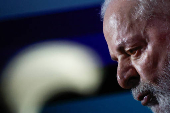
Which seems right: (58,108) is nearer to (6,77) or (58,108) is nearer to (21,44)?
(6,77)

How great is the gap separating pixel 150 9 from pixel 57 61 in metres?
1.06

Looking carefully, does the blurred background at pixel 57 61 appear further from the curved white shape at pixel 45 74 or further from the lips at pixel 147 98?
the lips at pixel 147 98

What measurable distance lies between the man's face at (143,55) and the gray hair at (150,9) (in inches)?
0.6

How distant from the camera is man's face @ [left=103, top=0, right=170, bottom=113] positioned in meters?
0.66

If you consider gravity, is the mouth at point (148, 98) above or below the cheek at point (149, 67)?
below

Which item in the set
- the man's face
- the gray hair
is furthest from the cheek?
the gray hair

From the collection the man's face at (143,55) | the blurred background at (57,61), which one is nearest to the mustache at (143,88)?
the man's face at (143,55)

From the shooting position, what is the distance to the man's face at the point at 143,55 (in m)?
0.66

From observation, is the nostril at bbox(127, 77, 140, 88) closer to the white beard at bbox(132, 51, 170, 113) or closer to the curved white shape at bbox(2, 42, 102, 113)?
the white beard at bbox(132, 51, 170, 113)

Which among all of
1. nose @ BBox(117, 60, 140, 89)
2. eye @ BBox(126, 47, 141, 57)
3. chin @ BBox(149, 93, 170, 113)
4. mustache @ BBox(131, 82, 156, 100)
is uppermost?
eye @ BBox(126, 47, 141, 57)

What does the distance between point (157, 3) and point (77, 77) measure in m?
1.03

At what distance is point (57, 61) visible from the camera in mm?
1648

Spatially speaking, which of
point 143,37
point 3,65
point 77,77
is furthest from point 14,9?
point 143,37

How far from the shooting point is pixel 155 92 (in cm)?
69
